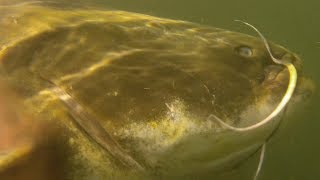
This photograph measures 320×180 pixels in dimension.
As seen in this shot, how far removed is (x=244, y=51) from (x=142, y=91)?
24.8 inches

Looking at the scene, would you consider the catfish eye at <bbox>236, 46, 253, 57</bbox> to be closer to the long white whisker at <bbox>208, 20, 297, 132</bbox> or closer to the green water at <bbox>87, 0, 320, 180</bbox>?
the long white whisker at <bbox>208, 20, 297, 132</bbox>

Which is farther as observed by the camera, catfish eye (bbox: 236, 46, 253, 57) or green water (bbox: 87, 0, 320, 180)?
green water (bbox: 87, 0, 320, 180)

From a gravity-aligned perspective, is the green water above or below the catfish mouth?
below

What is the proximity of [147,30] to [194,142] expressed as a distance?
82 cm

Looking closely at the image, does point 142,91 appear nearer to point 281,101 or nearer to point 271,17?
point 281,101

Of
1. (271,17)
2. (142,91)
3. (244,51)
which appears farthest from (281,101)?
(271,17)

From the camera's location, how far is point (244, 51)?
2.32 meters

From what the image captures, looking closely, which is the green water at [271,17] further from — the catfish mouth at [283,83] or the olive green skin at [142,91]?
the olive green skin at [142,91]

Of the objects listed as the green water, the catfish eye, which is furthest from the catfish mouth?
the green water

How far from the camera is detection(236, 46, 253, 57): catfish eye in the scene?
2.30 meters

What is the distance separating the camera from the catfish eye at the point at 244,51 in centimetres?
230

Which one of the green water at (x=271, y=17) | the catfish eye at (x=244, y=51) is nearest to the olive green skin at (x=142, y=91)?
the catfish eye at (x=244, y=51)

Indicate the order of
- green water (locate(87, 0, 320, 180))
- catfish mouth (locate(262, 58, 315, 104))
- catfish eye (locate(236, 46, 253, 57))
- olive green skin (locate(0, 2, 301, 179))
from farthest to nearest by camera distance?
green water (locate(87, 0, 320, 180)) → catfish eye (locate(236, 46, 253, 57)) → catfish mouth (locate(262, 58, 315, 104)) → olive green skin (locate(0, 2, 301, 179))

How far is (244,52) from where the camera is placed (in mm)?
2311
